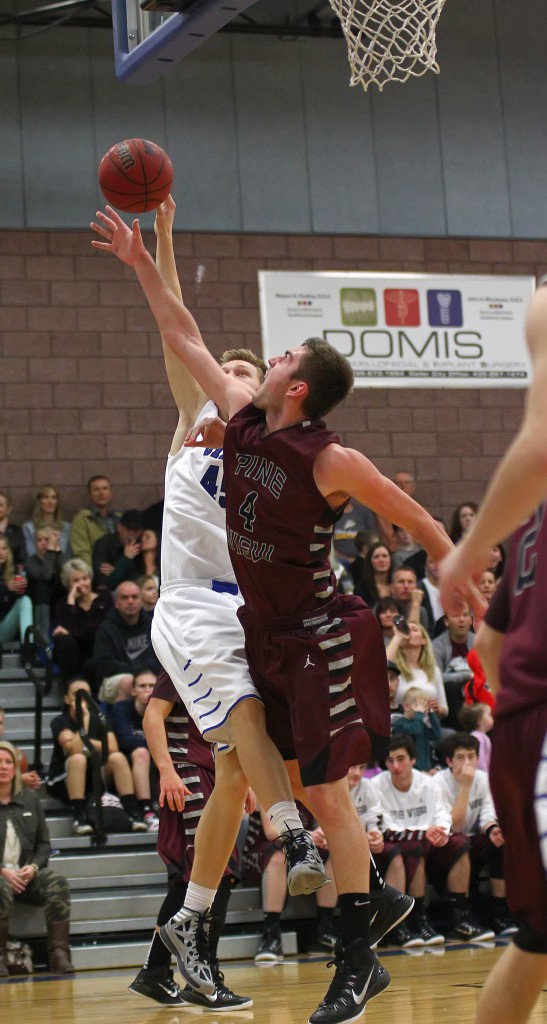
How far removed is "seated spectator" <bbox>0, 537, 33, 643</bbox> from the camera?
39.4ft

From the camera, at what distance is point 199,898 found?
485 cm

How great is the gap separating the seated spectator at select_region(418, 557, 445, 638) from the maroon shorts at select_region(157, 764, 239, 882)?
559 centimetres

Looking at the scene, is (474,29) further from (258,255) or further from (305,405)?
(305,405)

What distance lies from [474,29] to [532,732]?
1433 centimetres

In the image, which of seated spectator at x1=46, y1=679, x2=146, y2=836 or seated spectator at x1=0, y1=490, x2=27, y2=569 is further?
seated spectator at x1=0, y1=490, x2=27, y2=569

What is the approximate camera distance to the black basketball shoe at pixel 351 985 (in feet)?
13.7

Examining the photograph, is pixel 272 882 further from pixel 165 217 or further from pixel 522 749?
pixel 522 749

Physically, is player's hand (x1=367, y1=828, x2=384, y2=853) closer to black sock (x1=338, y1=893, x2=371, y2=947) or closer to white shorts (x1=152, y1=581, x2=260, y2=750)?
white shorts (x1=152, y1=581, x2=260, y2=750)

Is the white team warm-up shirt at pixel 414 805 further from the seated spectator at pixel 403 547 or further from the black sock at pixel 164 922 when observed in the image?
the seated spectator at pixel 403 547

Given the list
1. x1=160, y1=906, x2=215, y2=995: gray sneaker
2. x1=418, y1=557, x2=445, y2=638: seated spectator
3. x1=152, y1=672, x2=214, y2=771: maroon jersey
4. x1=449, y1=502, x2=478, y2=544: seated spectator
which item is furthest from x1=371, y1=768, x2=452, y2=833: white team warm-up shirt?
x1=160, y1=906, x2=215, y2=995: gray sneaker

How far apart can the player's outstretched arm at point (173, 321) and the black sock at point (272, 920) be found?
467 cm

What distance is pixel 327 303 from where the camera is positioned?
1506 centimetres

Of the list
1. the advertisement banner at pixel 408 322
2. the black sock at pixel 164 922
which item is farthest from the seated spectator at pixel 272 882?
the advertisement banner at pixel 408 322

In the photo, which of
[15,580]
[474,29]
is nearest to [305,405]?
[15,580]
